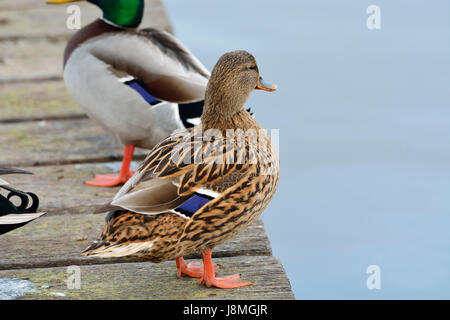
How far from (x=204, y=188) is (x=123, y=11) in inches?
73.8

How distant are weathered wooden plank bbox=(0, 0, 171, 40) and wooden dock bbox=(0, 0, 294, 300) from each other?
27 cm

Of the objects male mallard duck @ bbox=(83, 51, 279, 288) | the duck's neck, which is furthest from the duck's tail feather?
the duck's neck

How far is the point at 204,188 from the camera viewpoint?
8.30 feet

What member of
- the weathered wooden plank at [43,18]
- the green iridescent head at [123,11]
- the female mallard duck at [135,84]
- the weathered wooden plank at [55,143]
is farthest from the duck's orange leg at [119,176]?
the weathered wooden plank at [43,18]

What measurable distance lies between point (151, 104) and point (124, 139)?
0.79 feet

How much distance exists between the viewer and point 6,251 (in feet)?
9.77

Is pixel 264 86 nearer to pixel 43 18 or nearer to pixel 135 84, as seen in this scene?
pixel 135 84

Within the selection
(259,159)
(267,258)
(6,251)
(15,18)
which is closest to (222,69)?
(259,159)

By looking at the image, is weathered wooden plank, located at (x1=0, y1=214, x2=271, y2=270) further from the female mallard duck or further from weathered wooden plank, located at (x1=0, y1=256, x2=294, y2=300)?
the female mallard duck

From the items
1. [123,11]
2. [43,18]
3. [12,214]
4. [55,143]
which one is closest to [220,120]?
[12,214]

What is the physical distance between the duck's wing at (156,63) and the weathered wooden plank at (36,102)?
1.01 meters

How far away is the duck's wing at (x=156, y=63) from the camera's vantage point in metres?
3.73

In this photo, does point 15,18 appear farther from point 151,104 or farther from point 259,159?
point 259,159

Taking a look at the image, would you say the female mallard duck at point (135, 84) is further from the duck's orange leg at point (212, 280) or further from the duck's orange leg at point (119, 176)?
the duck's orange leg at point (212, 280)
